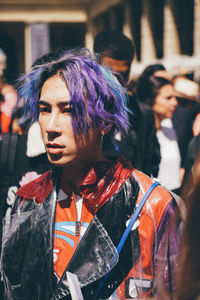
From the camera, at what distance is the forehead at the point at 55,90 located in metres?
1.92

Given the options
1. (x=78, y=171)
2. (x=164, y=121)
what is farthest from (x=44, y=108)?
(x=164, y=121)

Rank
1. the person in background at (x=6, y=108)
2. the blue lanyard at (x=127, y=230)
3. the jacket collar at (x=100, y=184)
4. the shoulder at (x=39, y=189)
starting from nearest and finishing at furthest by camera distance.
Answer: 1. the blue lanyard at (x=127, y=230)
2. the jacket collar at (x=100, y=184)
3. the shoulder at (x=39, y=189)
4. the person in background at (x=6, y=108)

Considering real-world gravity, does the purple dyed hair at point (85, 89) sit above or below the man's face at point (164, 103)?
above

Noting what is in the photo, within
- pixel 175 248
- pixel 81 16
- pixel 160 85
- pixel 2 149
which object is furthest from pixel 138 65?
pixel 175 248

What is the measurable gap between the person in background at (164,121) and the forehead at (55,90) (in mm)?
2461

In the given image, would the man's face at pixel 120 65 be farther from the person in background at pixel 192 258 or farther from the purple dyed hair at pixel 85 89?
the person in background at pixel 192 258

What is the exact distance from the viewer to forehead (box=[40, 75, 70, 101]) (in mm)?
1917

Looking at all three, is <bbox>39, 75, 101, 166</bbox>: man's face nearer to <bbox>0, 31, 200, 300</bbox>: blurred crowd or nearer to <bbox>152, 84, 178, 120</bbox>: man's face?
<bbox>0, 31, 200, 300</bbox>: blurred crowd

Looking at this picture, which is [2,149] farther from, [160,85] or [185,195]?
[160,85]

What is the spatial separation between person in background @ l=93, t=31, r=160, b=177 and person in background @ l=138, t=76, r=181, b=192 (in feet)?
2.59

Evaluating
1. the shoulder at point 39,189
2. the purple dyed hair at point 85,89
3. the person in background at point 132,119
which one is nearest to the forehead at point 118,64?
the person in background at point 132,119

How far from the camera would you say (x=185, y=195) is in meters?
1.28

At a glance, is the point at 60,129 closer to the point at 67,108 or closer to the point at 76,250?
the point at 67,108

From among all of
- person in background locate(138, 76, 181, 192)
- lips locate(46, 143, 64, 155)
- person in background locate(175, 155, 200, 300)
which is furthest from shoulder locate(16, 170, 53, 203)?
person in background locate(138, 76, 181, 192)
